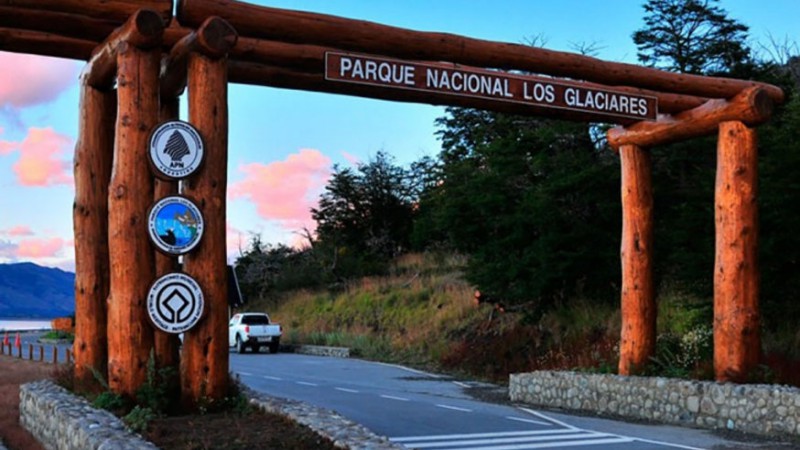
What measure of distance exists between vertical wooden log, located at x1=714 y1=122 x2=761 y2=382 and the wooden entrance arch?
23mm

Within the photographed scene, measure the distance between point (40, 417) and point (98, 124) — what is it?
4020mm

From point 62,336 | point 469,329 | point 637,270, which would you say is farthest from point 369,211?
point 637,270

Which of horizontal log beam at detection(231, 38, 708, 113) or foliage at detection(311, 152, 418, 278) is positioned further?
foliage at detection(311, 152, 418, 278)

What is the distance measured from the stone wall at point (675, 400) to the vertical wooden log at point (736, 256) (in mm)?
903

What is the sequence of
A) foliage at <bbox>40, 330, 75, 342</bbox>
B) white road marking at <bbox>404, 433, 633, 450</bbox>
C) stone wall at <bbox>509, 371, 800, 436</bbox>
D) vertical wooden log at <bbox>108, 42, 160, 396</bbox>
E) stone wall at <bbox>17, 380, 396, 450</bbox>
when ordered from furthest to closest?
1. foliage at <bbox>40, 330, 75, 342</bbox>
2. stone wall at <bbox>509, 371, 800, 436</bbox>
3. white road marking at <bbox>404, 433, 633, 450</bbox>
4. vertical wooden log at <bbox>108, 42, 160, 396</bbox>
5. stone wall at <bbox>17, 380, 396, 450</bbox>

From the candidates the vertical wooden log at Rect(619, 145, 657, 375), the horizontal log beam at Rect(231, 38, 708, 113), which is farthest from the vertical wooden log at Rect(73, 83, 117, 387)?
the vertical wooden log at Rect(619, 145, 657, 375)

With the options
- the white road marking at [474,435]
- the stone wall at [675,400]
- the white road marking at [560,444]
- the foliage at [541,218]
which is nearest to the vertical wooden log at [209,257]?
the white road marking at [474,435]

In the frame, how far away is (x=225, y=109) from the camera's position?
11.0 meters

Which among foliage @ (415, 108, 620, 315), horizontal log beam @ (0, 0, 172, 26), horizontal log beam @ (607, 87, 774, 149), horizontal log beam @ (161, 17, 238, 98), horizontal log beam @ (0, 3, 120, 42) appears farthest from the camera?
foliage @ (415, 108, 620, 315)

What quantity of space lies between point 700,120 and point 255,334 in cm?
2405

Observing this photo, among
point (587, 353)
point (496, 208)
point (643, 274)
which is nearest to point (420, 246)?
point (496, 208)

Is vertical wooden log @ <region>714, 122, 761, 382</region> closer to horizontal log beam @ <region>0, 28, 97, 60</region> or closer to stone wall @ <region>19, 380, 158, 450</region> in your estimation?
stone wall @ <region>19, 380, 158, 450</region>

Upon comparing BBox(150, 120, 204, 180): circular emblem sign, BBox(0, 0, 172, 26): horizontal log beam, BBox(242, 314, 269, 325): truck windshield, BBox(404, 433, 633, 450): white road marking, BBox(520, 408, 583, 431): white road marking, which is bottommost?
BBox(520, 408, 583, 431): white road marking

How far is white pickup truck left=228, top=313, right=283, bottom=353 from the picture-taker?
3653 centimetres
